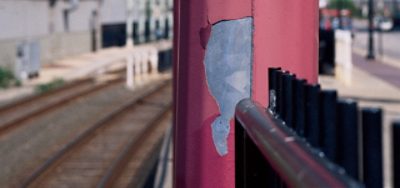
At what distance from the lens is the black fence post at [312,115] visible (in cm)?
233

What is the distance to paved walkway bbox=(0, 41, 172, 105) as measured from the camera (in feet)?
87.0

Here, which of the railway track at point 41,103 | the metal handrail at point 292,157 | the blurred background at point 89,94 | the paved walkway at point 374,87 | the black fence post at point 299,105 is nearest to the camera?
the metal handrail at point 292,157

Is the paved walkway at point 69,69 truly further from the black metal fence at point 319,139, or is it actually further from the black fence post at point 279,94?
the black metal fence at point 319,139

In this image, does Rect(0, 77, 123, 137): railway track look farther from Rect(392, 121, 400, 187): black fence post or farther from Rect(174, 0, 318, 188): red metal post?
Rect(392, 121, 400, 187): black fence post

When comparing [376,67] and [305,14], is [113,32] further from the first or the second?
[305,14]

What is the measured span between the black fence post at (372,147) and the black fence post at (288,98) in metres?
0.93

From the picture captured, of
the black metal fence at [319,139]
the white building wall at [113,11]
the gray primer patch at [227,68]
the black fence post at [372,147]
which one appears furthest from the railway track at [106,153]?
the white building wall at [113,11]

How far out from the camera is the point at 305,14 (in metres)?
3.73

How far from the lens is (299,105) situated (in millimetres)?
2686

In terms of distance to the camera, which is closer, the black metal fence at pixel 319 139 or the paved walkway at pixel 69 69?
the black metal fence at pixel 319 139

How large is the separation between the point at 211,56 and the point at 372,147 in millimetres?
1813

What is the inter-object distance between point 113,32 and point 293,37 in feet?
187

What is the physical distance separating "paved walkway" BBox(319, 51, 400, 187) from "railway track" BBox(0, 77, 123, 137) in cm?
729

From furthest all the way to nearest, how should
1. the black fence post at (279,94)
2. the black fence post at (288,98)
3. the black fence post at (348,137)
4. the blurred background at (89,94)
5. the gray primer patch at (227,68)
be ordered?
the blurred background at (89,94)
the gray primer patch at (227,68)
the black fence post at (279,94)
the black fence post at (288,98)
the black fence post at (348,137)
